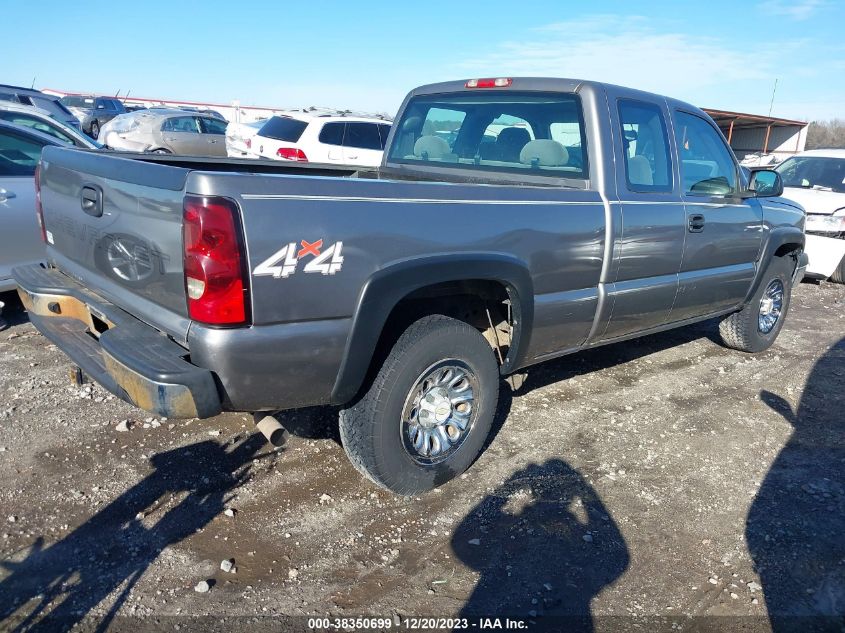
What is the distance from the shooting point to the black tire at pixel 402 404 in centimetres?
299

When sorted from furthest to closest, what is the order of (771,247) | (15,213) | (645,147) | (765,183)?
(771,247) < (15,213) < (765,183) < (645,147)

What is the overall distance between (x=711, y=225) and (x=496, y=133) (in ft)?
5.22

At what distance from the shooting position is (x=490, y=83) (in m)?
4.32

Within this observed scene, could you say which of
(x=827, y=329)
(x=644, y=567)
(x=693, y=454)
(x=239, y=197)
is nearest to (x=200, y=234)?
(x=239, y=197)

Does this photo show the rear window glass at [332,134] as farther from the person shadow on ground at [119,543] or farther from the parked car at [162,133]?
the person shadow on ground at [119,543]

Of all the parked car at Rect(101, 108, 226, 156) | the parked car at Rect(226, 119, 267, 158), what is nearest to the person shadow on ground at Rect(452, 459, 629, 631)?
the parked car at Rect(226, 119, 267, 158)

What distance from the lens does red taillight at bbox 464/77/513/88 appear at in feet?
13.9

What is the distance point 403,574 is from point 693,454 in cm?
203

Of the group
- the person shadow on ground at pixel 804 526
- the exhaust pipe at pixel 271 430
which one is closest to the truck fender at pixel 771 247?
the person shadow on ground at pixel 804 526

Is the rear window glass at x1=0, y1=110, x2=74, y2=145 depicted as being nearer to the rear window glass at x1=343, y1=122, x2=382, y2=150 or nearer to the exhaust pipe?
the rear window glass at x1=343, y1=122, x2=382, y2=150

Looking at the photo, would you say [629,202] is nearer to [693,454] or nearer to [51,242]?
[693,454]

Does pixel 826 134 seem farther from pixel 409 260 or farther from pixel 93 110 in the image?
pixel 409 260

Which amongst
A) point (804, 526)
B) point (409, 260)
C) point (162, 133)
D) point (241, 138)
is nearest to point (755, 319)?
point (804, 526)

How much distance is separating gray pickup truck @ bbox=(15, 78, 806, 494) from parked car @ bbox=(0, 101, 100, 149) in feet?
12.1
